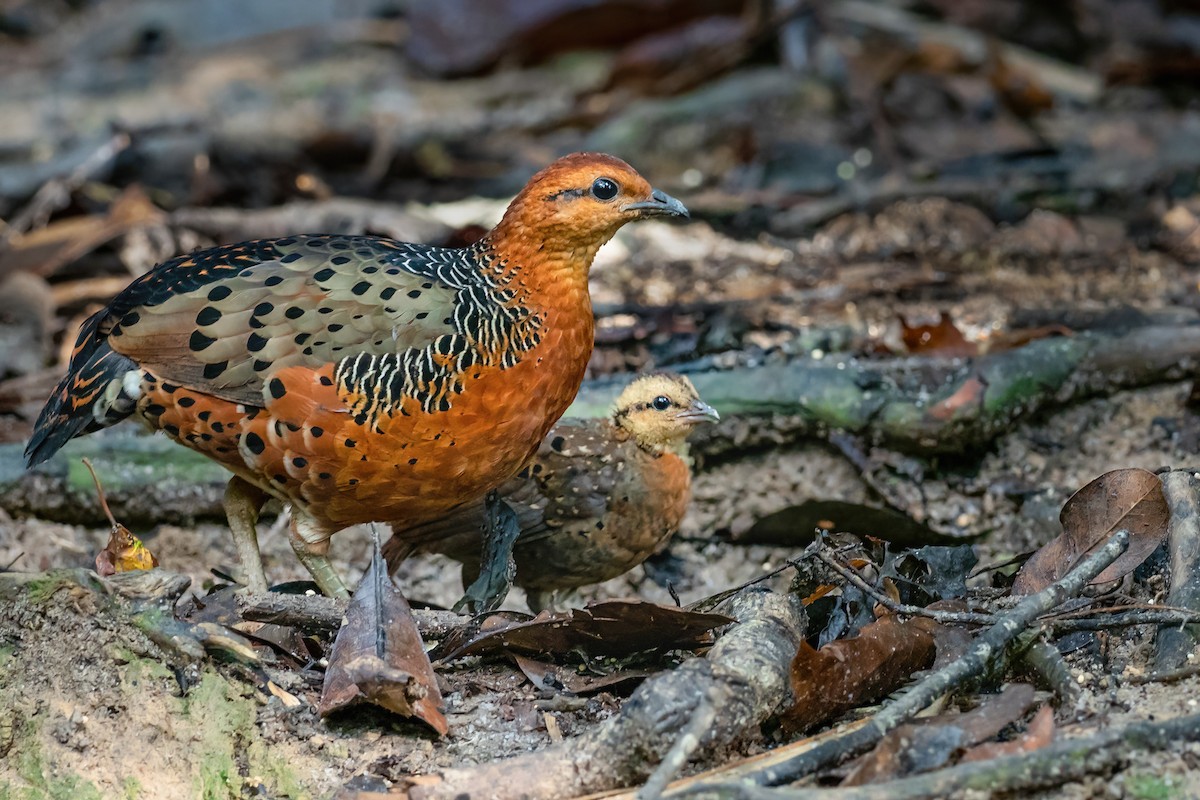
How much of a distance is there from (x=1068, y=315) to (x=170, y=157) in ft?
19.6

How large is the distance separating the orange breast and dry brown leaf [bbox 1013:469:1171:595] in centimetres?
159

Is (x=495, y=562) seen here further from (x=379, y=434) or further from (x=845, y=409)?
(x=845, y=409)

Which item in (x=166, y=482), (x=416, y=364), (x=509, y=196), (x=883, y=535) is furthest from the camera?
(x=509, y=196)

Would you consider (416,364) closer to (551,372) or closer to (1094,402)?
(551,372)

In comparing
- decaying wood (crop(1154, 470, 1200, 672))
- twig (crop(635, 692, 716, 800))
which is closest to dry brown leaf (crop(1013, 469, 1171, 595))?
decaying wood (crop(1154, 470, 1200, 672))

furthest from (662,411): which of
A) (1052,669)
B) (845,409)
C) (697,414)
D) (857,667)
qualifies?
(1052,669)

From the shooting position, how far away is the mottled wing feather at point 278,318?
4.45 m

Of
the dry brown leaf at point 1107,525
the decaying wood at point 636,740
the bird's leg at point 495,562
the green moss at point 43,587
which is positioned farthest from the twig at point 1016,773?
the green moss at point 43,587

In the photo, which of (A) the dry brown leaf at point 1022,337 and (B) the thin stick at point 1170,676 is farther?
(A) the dry brown leaf at point 1022,337

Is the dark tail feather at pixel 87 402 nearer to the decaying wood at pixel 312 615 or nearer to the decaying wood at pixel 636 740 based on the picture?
the decaying wood at pixel 312 615

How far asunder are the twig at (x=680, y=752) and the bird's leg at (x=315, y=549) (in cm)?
179

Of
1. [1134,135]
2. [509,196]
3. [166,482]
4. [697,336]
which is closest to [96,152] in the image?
[509,196]

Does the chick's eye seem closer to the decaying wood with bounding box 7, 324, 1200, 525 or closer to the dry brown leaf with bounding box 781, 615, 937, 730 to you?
the dry brown leaf with bounding box 781, 615, 937, 730

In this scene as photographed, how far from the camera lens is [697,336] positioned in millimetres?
6812
